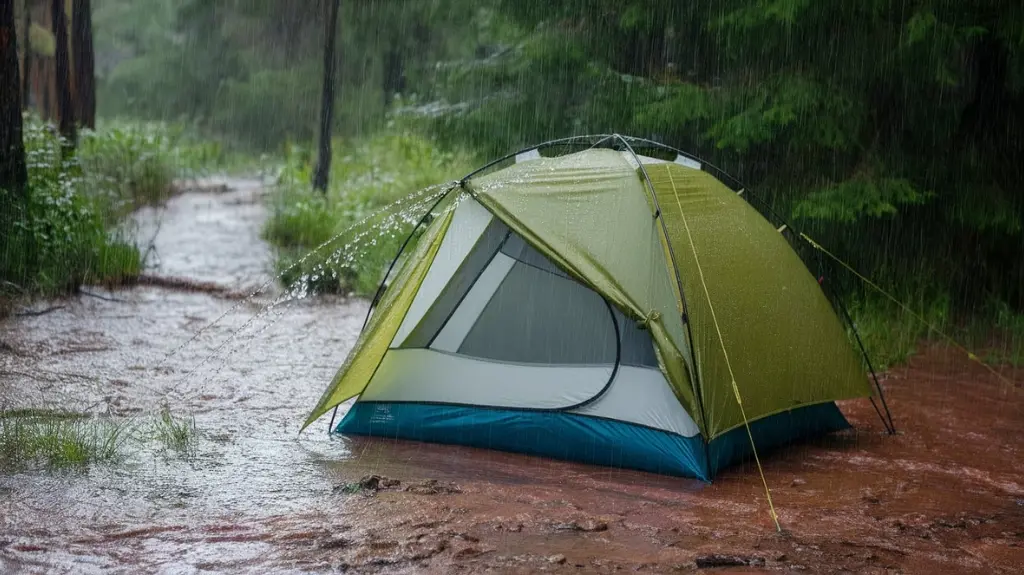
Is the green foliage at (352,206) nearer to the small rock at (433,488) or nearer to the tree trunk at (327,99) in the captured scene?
the tree trunk at (327,99)

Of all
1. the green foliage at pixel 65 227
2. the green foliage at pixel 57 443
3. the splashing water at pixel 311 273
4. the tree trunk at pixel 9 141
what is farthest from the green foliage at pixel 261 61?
the green foliage at pixel 57 443

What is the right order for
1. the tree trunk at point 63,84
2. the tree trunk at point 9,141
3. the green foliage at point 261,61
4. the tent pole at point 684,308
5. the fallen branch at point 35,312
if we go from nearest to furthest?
1. the tent pole at point 684,308
2. the fallen branch at point 35,312
3. the tree trunk at point 9,141
4. the tree trunk at point 63,84
5. the green foliage at point 261,61

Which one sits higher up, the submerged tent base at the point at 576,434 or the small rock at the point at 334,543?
the submerged tent base at the point at 576,434

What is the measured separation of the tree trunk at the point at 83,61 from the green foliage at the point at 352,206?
3389 mm

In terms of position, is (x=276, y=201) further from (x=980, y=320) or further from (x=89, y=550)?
(x=89, y=550)

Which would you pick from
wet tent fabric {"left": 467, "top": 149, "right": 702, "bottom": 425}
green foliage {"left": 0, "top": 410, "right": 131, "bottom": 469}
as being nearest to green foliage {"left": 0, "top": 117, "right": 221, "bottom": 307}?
green foliage {"left": 0, "top": 410, "right": 131, "bottom": 469}

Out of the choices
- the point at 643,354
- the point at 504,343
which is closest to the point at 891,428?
the point at 643,354

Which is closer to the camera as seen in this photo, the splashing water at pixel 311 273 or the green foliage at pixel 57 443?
the green foliage at pixel 57 443

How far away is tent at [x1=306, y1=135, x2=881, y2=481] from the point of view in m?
5.59

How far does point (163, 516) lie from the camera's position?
15.0ft

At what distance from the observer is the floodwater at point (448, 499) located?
4.25 m

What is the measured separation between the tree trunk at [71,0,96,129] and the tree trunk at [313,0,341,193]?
12.3 ft

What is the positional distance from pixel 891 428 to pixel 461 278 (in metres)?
3.13

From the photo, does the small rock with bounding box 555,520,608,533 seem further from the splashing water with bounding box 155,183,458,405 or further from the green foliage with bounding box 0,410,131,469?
the green foliage with bounding box 0,410,131,469
